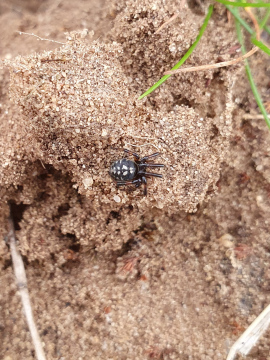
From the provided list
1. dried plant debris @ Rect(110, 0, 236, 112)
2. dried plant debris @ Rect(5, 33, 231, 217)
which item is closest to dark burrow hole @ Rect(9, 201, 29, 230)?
dried plant debris @ Rect(5, 33, 231, 217)

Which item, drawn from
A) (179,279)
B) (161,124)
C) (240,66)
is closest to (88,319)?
(179,279)

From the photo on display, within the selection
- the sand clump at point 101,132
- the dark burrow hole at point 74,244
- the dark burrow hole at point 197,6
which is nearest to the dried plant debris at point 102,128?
the sand clump at point 101,132

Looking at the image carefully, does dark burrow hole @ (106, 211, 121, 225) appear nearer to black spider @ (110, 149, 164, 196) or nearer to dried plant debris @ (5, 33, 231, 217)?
dried plant debris @ (5, 33, 231, 217)

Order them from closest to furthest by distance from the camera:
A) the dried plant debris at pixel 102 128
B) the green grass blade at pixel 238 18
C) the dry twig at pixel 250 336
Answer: the dried plant debris at pixel 102 128 → the dry twig at pixel 250 336 → the green grass blade at pixel 238 18

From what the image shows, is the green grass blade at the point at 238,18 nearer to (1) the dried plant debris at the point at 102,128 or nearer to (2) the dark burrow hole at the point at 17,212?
(1) the dried plant debris at the point at 102,128

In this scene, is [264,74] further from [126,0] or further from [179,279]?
[179,279]

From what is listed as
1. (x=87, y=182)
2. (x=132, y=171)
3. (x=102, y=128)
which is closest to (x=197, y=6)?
(x=102, y=128)
